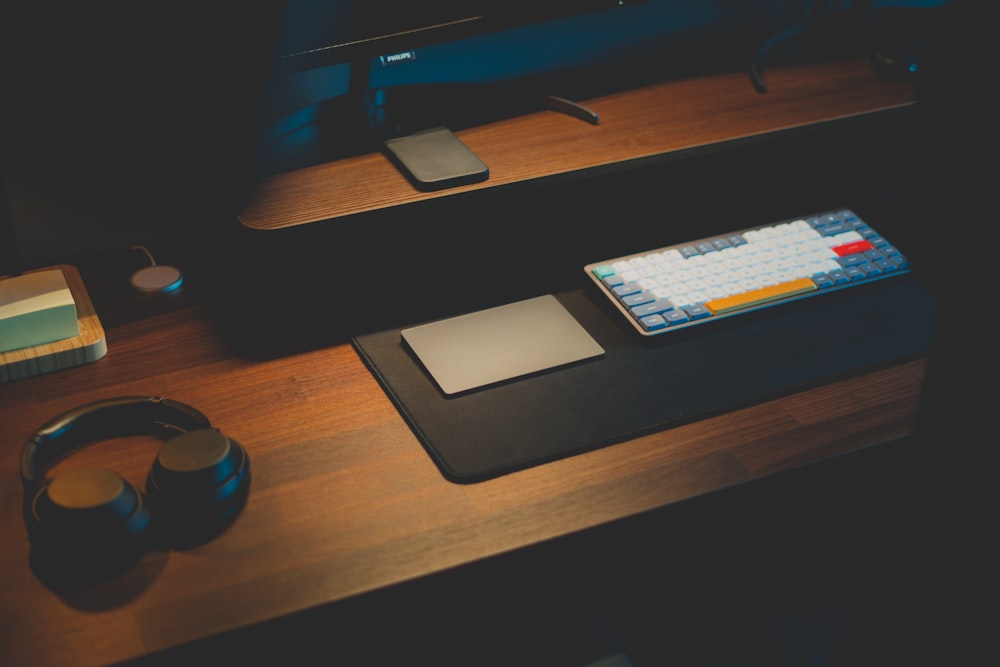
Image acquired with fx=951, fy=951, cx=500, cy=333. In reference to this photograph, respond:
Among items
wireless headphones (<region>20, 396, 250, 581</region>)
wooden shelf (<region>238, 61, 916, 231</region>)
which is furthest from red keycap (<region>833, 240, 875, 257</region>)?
wireless headphones (<region>20, 396, 250, 581</region>)

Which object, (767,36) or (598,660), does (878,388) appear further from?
(767,36)

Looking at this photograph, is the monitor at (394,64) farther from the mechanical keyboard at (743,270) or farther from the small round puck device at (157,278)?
the mechanical keyboard at (743,270)

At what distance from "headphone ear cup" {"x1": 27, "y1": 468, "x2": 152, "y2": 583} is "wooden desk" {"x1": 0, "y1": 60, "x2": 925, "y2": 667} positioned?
2cm

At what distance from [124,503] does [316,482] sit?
15cm

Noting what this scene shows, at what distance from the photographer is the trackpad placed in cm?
90

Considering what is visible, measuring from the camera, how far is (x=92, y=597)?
2.23 ft

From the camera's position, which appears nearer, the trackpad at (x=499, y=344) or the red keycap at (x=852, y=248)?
the trackpad at (x=499, y=344)

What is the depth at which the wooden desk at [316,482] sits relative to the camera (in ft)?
2.21

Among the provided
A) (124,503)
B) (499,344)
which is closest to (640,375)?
(499,344)

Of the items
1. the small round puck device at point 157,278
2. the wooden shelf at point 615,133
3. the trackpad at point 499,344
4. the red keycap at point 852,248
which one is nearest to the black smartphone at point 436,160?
the wooden shelf at point 615,133

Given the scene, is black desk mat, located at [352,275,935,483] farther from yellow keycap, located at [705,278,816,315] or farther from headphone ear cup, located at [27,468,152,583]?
headphone ear cup, located at [27,468,152,583]

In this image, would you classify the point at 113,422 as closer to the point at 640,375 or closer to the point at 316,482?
the point at 316,482

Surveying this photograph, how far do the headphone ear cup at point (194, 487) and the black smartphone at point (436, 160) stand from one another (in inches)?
14.7

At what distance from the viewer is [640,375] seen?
0.91 m
